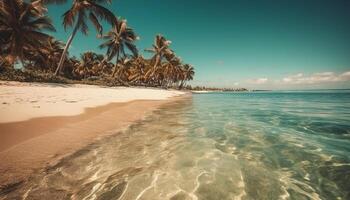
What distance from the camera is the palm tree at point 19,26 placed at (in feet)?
57.6

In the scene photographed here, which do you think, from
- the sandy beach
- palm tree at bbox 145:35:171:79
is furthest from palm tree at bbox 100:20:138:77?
the sandy beach

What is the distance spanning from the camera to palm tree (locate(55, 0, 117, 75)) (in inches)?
789

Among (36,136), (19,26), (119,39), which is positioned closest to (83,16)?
(19,26)

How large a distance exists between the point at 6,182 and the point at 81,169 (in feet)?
3.43

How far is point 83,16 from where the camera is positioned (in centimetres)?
2067

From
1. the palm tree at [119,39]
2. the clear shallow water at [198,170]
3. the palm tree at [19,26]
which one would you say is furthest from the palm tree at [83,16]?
the clear shallow water at [198,170]

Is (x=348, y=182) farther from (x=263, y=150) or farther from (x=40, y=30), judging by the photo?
(x=40, y=30)

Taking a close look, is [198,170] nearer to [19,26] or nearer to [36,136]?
[36,136]

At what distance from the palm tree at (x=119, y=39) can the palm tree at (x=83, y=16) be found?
11.1 metres

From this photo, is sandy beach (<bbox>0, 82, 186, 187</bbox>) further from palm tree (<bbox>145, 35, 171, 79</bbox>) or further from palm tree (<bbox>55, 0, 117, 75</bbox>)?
palm tree (<bbox>145, 35, 171, 79</bbox>)

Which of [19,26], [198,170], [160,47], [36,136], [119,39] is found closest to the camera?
[198,170]

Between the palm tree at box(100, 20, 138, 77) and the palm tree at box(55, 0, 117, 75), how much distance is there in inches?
436

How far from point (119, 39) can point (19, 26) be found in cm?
1584

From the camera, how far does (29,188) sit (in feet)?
9.21
